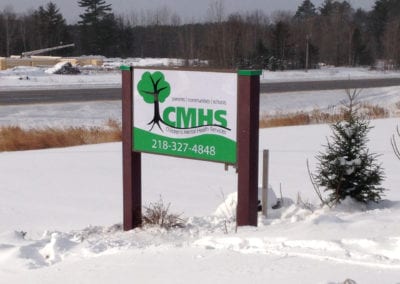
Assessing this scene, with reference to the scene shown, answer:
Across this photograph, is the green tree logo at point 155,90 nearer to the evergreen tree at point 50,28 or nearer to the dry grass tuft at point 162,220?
the dry grass tuft at point 162,220

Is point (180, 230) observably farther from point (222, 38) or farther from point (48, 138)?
point (222, 38)

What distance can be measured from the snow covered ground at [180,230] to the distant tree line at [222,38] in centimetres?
4231

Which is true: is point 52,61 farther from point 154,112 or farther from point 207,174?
point 154,112

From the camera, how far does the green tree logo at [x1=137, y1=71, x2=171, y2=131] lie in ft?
22.3

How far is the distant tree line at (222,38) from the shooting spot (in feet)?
201

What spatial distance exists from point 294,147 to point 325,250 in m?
9.03

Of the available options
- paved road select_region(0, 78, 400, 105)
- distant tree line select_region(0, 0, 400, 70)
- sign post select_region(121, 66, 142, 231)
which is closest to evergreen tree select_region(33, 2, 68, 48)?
distant tree line select_region(0, 0, 400, 70)

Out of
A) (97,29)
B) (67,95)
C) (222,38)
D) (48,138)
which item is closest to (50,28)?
(97,29)

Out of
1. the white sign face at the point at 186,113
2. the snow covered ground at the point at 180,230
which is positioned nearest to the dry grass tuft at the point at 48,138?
the snow covered ground at the point at 180,230

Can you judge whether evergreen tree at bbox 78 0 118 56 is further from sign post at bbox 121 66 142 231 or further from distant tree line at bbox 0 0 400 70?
sign post at bbox 121 66 142 231

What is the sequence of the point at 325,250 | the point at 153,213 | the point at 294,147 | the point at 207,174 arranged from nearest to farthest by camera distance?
the point at 325,250 < the point at 153,213 < the point at 207,174 < the point at 294,147

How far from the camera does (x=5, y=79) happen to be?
39750mm

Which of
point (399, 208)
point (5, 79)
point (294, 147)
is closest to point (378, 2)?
point (5, 79)

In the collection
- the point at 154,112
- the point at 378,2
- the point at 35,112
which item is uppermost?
the point at 378,2
